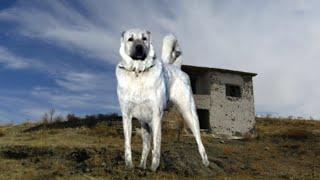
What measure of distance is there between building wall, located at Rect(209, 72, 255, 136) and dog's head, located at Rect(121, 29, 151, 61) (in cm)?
2010

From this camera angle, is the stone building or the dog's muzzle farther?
the stone building

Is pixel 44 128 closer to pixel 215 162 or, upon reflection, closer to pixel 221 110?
pixel 221 110

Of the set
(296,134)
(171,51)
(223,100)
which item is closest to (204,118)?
(223,100)

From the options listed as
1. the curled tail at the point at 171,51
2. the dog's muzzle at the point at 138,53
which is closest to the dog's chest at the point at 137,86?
the dog's muzzle at the point at 138,53

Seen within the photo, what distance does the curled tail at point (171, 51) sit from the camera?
1166cm

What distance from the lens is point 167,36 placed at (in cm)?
1185

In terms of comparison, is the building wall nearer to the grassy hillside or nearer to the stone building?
the stone building

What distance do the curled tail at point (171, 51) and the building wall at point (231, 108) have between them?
17852 millimetres

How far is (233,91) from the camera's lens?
1246 inches

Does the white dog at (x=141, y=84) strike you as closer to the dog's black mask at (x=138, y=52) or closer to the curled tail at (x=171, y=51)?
the dog's black mask at (x=138, y=52)

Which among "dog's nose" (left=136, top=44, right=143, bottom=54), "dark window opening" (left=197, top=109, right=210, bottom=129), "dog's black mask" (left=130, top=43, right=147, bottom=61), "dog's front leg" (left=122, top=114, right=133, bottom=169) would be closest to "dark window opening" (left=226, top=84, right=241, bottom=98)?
"dark window opening" (left=197, top=109, right=210, bottom=129)

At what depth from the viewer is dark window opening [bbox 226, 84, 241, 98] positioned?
31.3 m

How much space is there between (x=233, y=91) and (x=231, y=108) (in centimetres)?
173

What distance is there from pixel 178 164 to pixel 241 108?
19166mm
